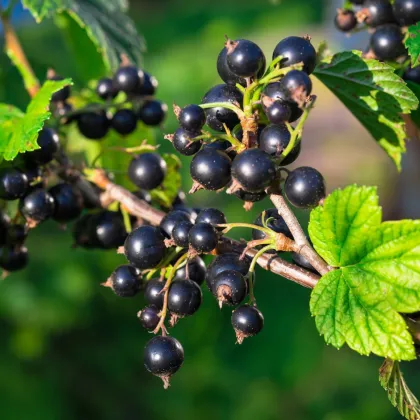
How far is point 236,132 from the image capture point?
791 millimetres

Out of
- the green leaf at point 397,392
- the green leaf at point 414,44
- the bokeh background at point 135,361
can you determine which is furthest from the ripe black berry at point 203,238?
the bokeh background at point 135,361

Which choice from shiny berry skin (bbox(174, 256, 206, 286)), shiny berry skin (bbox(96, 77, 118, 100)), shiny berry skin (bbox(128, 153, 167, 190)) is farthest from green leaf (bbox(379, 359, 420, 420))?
shiny berry skin (bbox(96, 77, 118, 100))

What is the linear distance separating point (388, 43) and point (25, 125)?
1.85 ft

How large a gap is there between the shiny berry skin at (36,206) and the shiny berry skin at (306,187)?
0.40m

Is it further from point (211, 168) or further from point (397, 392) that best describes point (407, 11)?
point (397, 392)

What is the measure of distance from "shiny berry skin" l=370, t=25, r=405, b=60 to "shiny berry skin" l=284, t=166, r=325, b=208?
1.22 ft

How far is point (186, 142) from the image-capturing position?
786 mm

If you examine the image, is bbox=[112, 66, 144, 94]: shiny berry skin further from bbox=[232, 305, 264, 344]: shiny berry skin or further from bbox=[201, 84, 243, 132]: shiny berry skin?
bbox=[232, 305, 264, 344]: shiny berry skin

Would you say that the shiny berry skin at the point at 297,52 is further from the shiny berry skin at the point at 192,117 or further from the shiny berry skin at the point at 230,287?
the shiny berry skin at the point at 230,287

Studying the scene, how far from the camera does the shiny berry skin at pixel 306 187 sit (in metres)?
0.74

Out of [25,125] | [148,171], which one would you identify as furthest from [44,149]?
[148,171]

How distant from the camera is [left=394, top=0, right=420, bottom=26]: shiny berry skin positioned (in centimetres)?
97

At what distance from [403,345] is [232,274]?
202 mm

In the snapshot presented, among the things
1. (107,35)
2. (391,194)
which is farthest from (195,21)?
(107,35)
